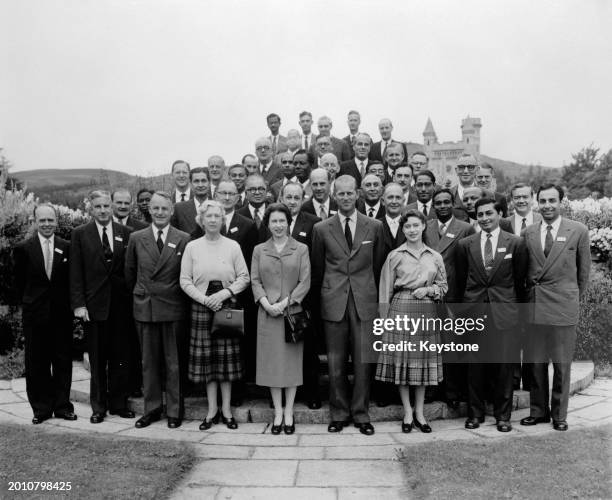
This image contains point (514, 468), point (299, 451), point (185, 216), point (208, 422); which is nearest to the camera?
point (514, 468)

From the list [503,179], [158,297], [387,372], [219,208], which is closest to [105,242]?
[158,297]

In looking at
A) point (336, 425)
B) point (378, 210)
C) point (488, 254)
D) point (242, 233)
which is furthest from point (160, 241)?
point (488, 254)

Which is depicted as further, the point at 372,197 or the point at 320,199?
the point at 320,199

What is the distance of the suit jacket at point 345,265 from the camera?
17.8ft

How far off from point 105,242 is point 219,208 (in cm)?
130

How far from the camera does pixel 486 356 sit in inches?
217

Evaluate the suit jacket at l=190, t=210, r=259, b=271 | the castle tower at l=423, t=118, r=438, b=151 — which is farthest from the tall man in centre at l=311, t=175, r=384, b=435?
the castle tower at l=423, t=118, r=438, b=151

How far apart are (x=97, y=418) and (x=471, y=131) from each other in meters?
69.5

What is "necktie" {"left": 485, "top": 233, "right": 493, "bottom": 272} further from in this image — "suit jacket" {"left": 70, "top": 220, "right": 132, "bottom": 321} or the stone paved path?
"suit jacket" {"left": 70, "top": 220, "right": 132, "bottom": 321}

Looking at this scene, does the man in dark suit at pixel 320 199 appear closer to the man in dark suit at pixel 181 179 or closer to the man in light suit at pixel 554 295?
the man in dark suit at pixel 181 179

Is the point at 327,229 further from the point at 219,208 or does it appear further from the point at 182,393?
the point at 182,393

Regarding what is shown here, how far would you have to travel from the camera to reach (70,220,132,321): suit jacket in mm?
5684

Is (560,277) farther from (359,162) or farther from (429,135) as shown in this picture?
(429,135)

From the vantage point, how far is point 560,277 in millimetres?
5387
